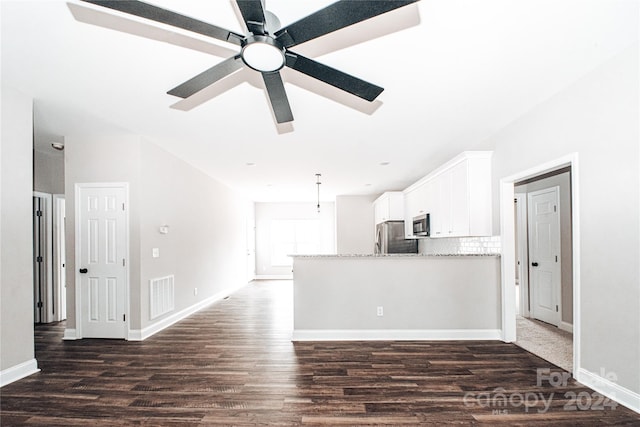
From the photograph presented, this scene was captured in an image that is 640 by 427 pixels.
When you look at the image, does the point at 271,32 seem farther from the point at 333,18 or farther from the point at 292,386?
the point at 292,386

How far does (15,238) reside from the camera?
117 inches

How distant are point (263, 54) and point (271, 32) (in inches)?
4.4

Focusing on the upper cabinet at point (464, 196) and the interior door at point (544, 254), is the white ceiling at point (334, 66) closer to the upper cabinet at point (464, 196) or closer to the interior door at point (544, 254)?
the upper cabinet at point (464, 196)

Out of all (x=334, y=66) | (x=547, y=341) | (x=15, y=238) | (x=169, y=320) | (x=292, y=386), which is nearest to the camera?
(x=334, y=66)

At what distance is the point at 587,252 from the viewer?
2709mm

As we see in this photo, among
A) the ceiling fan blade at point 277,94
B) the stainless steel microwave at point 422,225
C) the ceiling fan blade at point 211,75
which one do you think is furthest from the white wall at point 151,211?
the stainless steel microwave at point 422,225

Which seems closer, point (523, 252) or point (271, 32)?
point (271, 32)

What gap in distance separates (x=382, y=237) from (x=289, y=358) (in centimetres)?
456

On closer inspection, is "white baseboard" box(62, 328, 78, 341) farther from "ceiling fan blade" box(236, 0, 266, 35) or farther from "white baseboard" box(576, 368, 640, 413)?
"white baseboard" box(576, 368, 640, 413)

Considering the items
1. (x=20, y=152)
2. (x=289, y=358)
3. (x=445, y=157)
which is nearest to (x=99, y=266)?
(x=20, y=152)

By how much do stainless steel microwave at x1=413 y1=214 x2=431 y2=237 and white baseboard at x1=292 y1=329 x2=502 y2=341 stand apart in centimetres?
179

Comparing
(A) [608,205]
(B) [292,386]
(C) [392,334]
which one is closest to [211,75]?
(B) [292,386]

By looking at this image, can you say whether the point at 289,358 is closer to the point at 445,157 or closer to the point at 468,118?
the point at 468,118

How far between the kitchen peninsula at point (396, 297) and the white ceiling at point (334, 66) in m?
1.60
